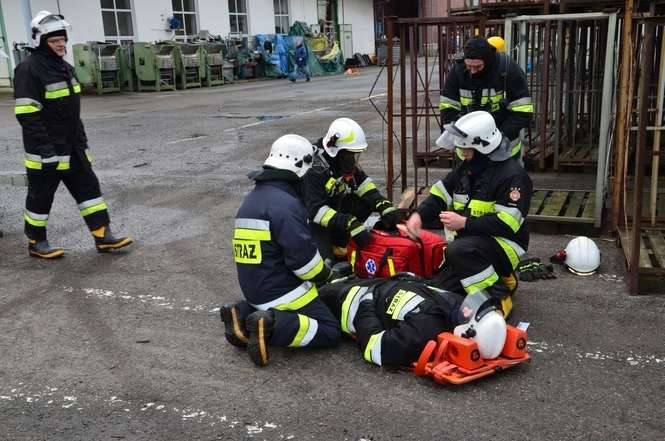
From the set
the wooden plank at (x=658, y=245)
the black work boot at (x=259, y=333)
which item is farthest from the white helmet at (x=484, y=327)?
the wooden plank at (x=658, y=245)

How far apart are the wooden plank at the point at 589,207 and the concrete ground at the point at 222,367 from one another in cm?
39

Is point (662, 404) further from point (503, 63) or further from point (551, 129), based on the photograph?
point (551, 129)

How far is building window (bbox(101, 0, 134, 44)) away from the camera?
80.9ft

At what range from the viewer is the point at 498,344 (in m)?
3.70

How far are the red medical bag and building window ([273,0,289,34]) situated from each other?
2958cm

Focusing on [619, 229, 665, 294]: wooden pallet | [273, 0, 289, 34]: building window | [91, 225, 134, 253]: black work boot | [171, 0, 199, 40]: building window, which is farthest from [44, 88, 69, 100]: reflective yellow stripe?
[273, 0, 289, 34]: building window

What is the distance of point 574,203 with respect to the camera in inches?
266

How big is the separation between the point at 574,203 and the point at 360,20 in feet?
113

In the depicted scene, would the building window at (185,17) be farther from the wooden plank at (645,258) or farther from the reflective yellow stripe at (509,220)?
the reflective yellow stripe at (509,220)

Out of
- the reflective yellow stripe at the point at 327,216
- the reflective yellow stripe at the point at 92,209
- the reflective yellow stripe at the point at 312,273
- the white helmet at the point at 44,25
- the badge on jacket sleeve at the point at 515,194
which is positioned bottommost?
the reflective yellow stripe at the point at 92,209

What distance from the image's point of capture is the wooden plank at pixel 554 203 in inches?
254

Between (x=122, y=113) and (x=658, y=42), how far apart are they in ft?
40.2

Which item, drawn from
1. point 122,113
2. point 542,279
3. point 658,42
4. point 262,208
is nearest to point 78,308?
point 262,208

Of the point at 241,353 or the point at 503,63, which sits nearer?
the point at 241,353
